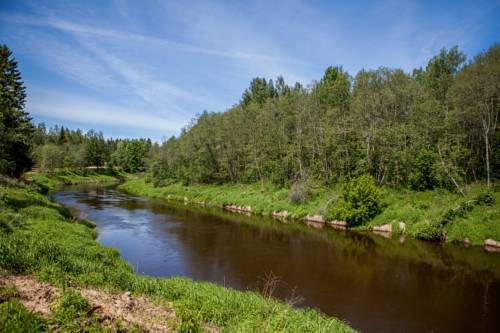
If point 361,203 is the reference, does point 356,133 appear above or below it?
above

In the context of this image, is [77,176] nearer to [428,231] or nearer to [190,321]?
[428,231]

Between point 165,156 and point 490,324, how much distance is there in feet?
237

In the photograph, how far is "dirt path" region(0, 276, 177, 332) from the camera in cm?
746

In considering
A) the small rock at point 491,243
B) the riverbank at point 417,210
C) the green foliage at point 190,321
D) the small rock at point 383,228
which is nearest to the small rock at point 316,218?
the riverbank at point 417,210

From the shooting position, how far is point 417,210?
31.3 m

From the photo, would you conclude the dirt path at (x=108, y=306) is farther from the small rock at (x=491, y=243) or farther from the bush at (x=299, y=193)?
the bush at (x=299, y=193)

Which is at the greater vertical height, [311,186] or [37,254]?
[311,186]

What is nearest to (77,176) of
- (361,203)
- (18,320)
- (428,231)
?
(361,203)

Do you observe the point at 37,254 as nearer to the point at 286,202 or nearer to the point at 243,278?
the point at 243,278

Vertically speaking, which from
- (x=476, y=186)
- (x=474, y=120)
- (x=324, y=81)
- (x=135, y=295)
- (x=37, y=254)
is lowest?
(x=135, y=295)

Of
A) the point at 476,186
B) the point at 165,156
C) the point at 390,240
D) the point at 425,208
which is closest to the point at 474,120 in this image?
the point at 476,186

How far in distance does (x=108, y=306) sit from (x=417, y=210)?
3154 centimetres

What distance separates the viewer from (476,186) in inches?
1275

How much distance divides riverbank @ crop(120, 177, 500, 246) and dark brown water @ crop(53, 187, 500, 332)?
2212mm
